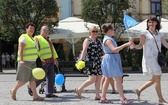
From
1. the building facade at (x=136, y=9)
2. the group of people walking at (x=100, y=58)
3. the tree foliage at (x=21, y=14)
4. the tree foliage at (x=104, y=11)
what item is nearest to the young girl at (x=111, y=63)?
the group of people walking at (x=100, y=58)

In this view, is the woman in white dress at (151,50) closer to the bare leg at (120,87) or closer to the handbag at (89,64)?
the bare leg at (120,87)

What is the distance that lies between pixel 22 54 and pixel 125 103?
8.40 ft

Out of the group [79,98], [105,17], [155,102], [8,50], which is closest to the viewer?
[155,102]

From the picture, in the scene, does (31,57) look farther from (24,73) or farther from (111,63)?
(111,63)

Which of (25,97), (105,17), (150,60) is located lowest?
(25,97)

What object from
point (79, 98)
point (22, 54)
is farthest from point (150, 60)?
point (22, 54)

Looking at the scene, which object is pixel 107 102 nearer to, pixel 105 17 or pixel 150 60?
pixel 150 60

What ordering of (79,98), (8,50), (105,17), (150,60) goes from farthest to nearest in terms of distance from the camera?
(8,50)
(105,17)
(79,98)
(150,60)

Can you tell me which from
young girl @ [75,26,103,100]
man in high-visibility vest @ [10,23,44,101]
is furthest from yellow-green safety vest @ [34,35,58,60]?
young girl @ [75,26,103,100]

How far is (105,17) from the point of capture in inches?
966

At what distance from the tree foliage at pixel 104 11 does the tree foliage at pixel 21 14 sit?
2.23m

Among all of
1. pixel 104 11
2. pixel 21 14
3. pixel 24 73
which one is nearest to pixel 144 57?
pixel 24 73

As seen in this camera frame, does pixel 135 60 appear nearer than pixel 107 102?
No

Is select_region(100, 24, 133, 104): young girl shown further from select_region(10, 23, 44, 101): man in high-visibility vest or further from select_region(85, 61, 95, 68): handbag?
select_region(10, 23, 44, 101): man in high-visibility vest
